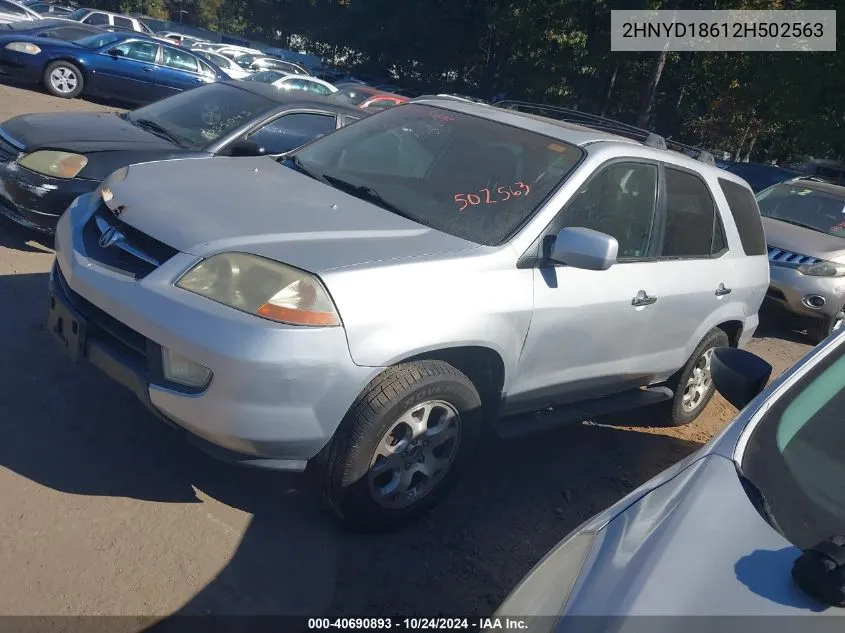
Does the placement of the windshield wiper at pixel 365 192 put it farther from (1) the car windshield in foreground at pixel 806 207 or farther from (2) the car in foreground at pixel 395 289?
(1) the car windshield in foreground at pixel 806 207

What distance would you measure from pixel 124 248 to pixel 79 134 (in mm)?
3357

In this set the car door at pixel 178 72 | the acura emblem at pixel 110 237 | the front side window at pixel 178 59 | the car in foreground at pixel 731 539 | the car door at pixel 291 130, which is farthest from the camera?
the front side window at pixel 178 59

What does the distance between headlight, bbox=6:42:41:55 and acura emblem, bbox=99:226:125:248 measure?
36.1 feet

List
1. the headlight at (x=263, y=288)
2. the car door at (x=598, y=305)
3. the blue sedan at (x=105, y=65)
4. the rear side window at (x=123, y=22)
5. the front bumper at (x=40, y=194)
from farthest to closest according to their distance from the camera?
the rear side window at (x=123, y=22) < the blue sedan at (x=105, y=65) < the front bumper at (x=40, y=194) < the car door at (x=598, y=305) < the headlight at (x=263, y=288)

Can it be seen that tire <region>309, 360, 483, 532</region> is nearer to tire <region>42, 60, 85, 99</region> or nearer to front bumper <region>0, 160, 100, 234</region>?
front bumper <region>0, 160, 100, 234</region>

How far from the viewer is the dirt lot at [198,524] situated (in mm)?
2869

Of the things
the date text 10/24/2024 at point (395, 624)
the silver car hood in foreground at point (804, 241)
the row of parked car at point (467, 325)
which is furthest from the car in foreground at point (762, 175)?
the date text 10/24/2024 at point (395, 624)

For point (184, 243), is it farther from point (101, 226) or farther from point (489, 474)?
point (489, 474)

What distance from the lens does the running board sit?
12.3 ft

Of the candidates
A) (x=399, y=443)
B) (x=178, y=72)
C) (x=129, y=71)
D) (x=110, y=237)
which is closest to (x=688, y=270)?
(x=399, y=443)

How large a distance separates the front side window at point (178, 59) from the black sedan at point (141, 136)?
8358 millimetres

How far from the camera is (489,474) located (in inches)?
164

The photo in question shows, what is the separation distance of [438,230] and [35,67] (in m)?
11.6

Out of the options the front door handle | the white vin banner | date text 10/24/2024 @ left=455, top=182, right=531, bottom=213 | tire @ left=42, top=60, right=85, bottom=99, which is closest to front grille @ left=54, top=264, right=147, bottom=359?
date text 10/24/2024 @ left=455, top=182, right=531, bottom=213
